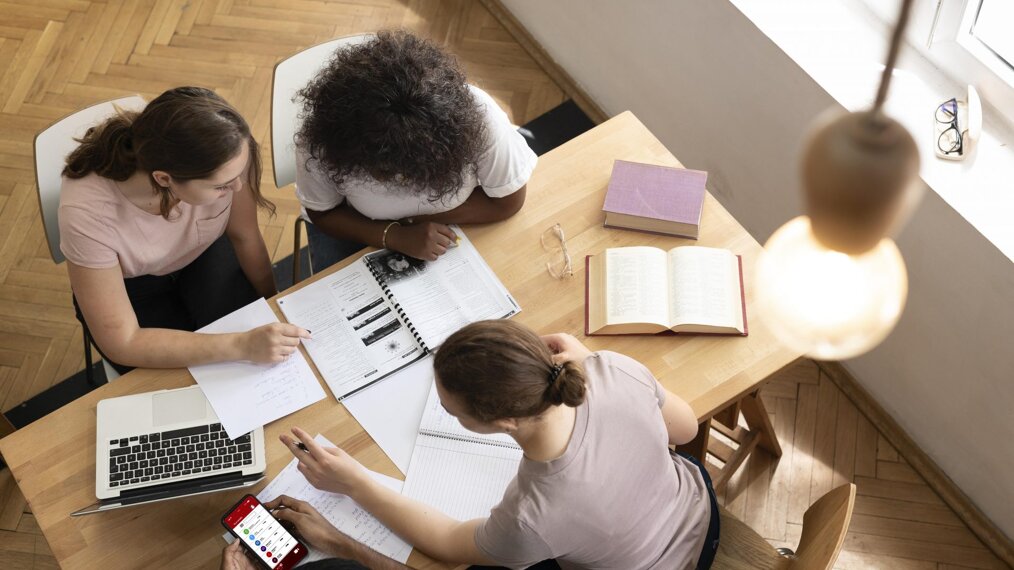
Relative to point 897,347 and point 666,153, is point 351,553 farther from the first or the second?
point 897,347

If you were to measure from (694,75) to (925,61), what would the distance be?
667mm

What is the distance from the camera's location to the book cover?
2119mm

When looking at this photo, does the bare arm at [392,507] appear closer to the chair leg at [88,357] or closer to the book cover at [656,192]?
the book cover at [656,192]

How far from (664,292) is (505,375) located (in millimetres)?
655

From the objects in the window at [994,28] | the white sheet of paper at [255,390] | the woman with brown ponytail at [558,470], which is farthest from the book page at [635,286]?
the window at [994,28]

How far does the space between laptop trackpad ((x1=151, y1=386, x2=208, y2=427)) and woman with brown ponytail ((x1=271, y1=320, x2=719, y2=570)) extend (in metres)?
0.22

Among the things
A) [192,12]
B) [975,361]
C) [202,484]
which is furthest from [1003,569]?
[192,12]

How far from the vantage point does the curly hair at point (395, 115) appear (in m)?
1.88

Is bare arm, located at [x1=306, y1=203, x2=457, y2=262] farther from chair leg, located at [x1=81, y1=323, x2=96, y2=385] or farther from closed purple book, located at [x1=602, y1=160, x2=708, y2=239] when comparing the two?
chair leg, located at [x1=81, y1=323, x2=96, y2=385]

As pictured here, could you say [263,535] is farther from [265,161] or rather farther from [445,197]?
[265,161]

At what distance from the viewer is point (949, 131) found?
2303 mm

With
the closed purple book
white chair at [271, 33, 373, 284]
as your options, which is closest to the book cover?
the closed purple book

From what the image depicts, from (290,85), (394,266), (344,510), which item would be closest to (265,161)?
(290,85)

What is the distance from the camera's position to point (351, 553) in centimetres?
176
